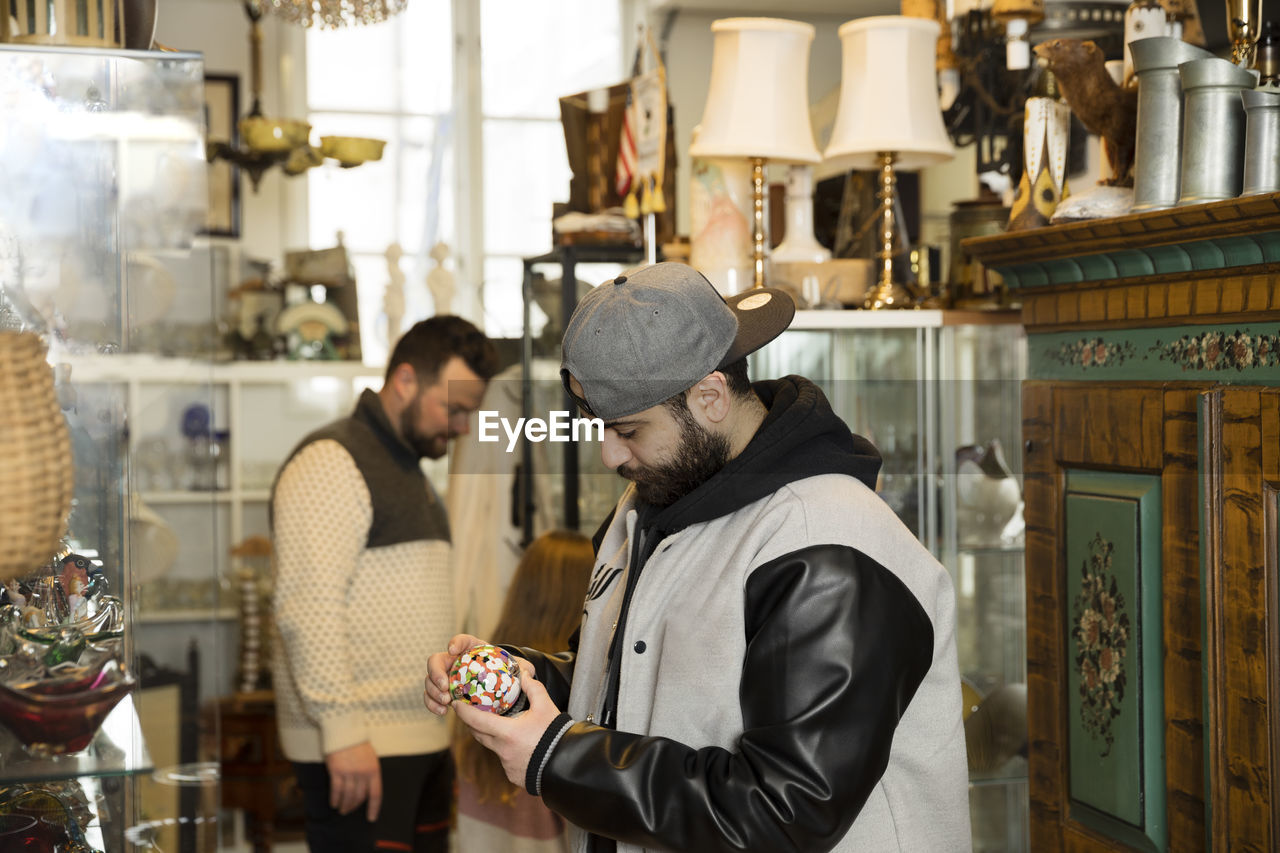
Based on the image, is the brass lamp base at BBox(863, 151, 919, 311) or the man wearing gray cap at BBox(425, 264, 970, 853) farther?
the brass lamp base at BBox(863, 151, 919, 311)

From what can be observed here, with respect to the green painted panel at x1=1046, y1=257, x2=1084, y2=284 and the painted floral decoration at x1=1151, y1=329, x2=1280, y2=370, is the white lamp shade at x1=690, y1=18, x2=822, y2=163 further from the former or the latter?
the painted floral decoration at x1=1151, y1=329, x2=1280, y2=370

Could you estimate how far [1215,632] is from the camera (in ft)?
6.12

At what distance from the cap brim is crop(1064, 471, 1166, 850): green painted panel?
2.36 ft

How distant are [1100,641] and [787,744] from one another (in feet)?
2.97

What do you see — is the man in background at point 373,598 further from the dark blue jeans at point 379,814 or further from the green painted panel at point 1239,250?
the green painted panel at point 1239,250

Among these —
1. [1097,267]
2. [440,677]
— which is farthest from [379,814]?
[1097,267]

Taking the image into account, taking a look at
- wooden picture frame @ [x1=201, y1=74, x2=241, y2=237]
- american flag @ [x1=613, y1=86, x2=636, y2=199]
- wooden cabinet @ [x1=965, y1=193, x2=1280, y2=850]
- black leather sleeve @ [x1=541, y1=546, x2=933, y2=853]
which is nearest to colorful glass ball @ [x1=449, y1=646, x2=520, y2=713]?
black leather sleeve @ [x1=541, y1=546, x2=933, y2=853]

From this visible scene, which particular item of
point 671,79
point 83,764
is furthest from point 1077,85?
point 671,79

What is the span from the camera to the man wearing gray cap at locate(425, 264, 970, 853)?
60.1 inches

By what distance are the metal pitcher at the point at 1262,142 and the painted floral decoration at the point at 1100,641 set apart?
0.63 metres

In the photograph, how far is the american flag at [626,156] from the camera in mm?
3234

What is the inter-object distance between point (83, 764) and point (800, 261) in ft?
6.66

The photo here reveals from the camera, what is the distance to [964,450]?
9.64 feet

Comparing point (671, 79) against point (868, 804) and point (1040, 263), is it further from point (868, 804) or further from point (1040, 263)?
point (868, 804)
